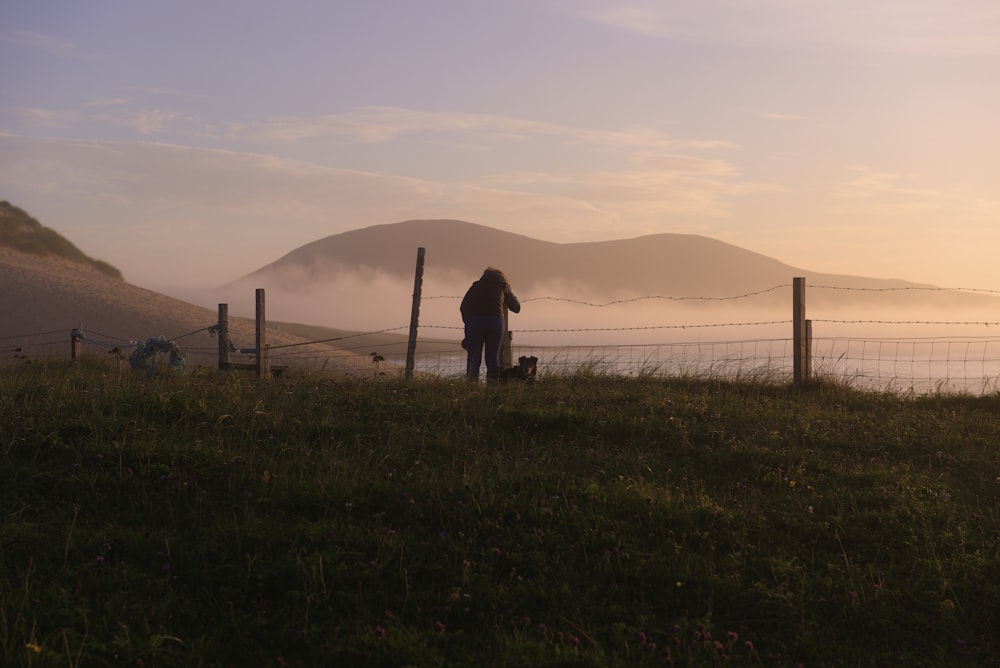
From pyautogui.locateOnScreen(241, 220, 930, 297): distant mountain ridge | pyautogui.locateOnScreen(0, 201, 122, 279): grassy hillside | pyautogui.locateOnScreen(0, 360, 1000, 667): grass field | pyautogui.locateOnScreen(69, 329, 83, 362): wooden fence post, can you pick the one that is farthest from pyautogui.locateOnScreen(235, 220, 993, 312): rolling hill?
pyautogui.locateOnScreen(0, 360, 1000, 667): grass field

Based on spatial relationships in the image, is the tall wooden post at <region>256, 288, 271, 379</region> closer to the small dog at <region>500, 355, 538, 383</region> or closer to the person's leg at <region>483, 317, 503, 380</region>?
the person's leg at <region>483, 317, 503, 380</region>

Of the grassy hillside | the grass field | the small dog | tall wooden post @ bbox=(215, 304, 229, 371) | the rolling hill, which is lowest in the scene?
the grass field

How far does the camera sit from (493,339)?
14430mm

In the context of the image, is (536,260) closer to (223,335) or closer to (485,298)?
(223,335)

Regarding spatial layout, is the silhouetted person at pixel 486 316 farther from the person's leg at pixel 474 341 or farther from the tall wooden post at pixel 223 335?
the tall wooden post at pixel 223 335

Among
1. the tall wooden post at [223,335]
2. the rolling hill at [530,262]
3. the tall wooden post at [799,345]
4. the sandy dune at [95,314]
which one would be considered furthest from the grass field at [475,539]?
the rolling hill at [530,262]

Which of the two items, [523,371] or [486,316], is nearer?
[523,371]

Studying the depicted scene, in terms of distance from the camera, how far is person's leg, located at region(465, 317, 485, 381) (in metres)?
14.4

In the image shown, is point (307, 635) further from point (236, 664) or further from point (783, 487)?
point (783, 487)

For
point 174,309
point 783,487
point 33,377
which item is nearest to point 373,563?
point 783,487

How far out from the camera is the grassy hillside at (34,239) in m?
45.2

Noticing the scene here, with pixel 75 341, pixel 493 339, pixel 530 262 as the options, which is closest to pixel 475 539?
pixel 493 339

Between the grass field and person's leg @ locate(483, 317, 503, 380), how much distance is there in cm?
406

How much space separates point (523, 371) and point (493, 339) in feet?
2.52
